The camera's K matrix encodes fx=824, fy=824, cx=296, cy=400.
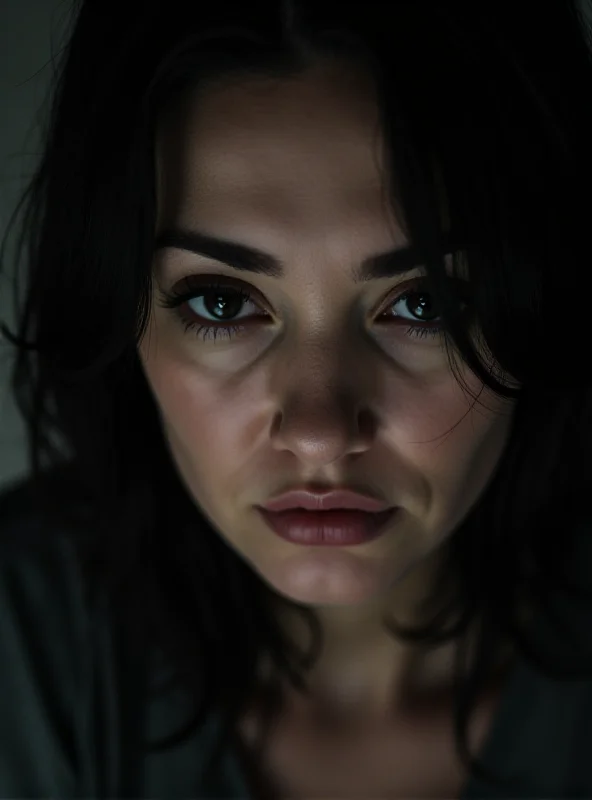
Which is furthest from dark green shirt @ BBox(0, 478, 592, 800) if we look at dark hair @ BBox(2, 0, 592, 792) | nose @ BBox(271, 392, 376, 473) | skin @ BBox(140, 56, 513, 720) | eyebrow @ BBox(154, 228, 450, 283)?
eyebrow @ BBox(154, 228, 450, 283)

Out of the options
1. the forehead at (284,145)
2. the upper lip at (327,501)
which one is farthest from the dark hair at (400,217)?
the upper lip at (327,501)

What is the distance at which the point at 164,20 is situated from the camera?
646 mm

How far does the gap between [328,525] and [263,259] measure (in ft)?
0.75

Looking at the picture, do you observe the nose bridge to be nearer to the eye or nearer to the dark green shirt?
the eye

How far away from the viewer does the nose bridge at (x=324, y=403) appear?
24.0 inches

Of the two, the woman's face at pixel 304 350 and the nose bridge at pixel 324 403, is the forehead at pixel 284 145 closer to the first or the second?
the woman's face at pixel 304 350

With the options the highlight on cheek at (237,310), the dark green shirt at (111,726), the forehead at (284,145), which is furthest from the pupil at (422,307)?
the dark green shirt at (111,726)

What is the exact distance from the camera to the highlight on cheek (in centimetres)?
64

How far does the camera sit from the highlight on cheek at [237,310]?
0.64 metres

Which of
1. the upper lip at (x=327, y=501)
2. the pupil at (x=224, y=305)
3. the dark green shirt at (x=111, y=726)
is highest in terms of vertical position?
the pupil at (x=224, y=305)

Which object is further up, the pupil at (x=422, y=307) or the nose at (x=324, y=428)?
the pupil at (x=422, y=307)

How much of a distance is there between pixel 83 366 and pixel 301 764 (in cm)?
46

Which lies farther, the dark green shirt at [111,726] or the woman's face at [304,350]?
the dark green shirt at [111,726]

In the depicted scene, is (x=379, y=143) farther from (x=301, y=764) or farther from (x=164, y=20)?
(x=301, y=764)
